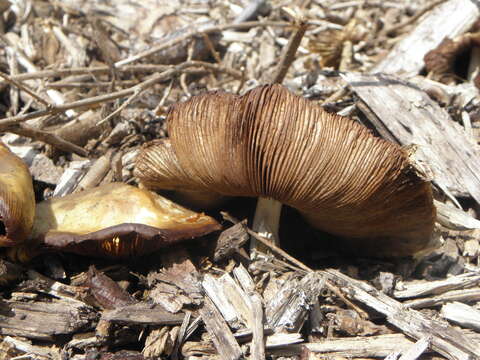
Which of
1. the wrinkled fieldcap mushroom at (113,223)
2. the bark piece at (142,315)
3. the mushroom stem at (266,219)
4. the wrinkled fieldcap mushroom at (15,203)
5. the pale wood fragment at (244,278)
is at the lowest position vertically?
the pale wood fragment at (244,278)

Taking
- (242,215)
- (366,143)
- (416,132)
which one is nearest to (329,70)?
(416,132)

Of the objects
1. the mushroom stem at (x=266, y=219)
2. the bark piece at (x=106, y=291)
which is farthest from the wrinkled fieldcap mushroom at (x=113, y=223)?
the mushroom stem at (x=266, y=219)

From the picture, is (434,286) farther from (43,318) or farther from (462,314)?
(43,318)

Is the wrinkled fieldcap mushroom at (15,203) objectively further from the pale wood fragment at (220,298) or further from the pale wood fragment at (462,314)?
the pale wood fragment at (462,314)

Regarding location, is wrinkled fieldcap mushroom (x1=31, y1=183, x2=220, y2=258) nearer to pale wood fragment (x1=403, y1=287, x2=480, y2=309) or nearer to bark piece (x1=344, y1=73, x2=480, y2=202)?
pale wood fragment (x1=403, y1=287, x2=480, y2=309)

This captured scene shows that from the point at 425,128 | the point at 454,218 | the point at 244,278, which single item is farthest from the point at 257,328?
the point at 425,128
